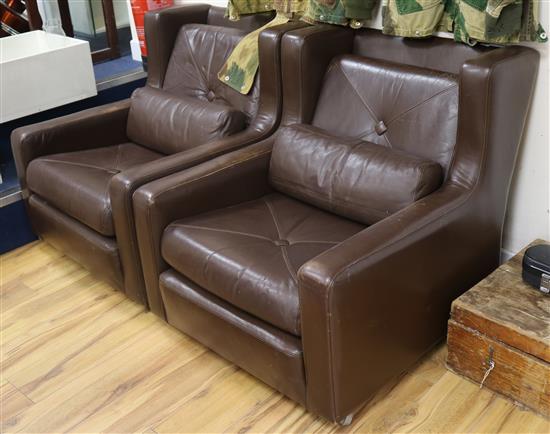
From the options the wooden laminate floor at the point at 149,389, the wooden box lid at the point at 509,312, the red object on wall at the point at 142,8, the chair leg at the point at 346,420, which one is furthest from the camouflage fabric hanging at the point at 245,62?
the chair leg at the point at 346,420

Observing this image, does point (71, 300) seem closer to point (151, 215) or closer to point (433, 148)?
point (151, 215)

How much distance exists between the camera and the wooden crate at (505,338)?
72.5 inches

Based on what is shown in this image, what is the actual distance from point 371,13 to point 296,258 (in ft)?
3.12

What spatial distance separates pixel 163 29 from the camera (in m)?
2.89

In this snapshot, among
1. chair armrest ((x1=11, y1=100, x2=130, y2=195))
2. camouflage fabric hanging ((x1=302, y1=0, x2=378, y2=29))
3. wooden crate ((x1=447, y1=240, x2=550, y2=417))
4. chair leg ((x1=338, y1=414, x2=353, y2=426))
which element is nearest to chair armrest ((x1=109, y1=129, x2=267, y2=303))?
camouflage fabric hanging ((x1=302, y1=0, x2=378, y2=29))

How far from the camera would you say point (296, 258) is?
1.93 m

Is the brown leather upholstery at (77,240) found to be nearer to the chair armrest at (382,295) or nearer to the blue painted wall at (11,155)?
the blue painted wall at (11,155)

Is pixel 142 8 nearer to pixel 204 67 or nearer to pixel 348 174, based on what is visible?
pixel 204 67

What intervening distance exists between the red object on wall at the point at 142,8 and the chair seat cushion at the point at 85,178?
2.15 feet

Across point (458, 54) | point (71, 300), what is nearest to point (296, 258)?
point (458, 54)

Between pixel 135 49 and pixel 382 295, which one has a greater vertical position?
pixel 135 49

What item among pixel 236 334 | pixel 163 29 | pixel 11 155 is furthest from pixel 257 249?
pixel 11 155

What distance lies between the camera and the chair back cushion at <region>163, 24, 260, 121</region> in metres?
2.67

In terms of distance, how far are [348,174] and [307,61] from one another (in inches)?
18.9
